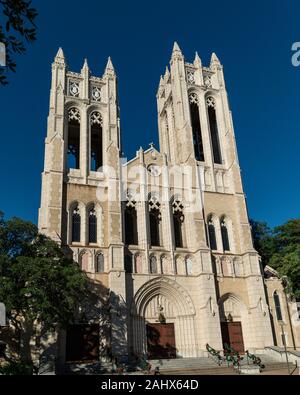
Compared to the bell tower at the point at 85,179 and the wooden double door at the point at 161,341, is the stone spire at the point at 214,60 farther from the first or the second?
the wooden double door at the point at 161,341

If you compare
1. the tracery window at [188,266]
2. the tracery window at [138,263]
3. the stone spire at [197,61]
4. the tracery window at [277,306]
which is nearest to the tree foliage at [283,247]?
the tracery window at [277,306]

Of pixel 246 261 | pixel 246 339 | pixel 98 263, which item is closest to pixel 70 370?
pixel 98 263

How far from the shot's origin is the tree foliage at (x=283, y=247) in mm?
30594

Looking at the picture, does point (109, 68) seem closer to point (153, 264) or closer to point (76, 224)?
point (76, 224)

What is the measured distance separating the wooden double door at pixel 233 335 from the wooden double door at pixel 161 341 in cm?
413

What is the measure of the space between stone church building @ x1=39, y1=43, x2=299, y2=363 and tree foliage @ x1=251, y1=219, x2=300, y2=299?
1.49 m

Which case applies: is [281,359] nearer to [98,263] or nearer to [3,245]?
[98,263]

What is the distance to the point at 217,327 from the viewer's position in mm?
26422

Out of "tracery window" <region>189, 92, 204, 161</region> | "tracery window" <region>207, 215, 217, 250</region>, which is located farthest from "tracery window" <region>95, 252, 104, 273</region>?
"tracery window" <region>189, 92, 204, 161</region>

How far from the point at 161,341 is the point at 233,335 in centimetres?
587

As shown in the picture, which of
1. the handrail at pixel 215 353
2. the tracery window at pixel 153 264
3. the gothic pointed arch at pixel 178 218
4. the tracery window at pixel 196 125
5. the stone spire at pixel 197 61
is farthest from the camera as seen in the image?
the stone spire at pixel 197 61

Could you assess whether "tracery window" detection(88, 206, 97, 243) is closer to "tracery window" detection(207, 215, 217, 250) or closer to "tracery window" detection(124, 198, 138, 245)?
"tracery window" detection(124, 198, 138, 245)

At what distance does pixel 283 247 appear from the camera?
1528 inches

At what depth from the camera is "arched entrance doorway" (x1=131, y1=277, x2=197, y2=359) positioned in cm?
2599
